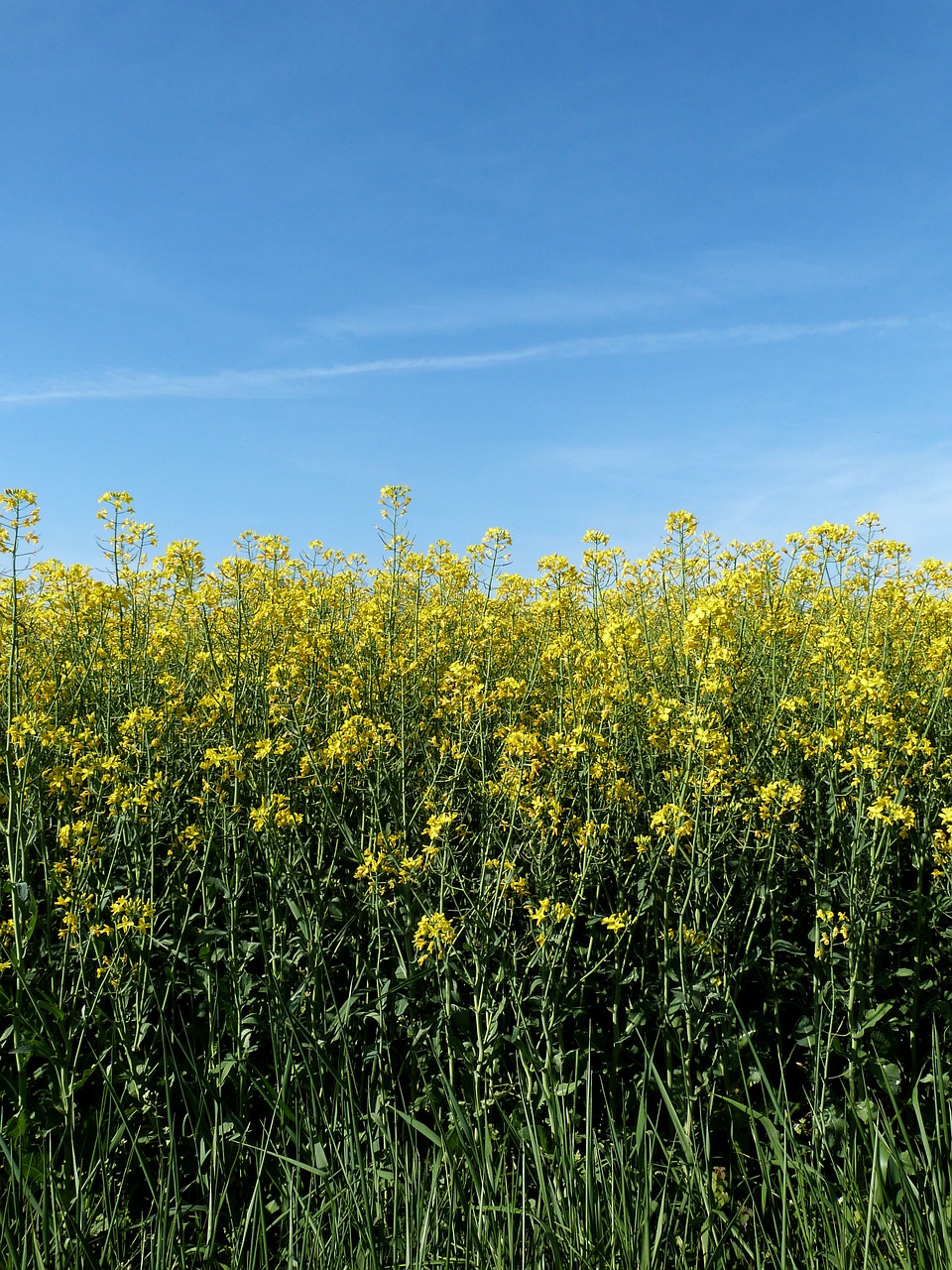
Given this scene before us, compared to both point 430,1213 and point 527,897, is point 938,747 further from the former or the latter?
A: point 430,1213

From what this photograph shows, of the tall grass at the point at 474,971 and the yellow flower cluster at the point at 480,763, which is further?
the yellow flower cluster at the point at 480,763

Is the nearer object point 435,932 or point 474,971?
point 435,932

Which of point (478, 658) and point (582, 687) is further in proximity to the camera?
point (478, 658)

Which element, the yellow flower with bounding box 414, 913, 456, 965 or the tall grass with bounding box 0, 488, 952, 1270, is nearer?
the tall grass with bounding box 0, 488, 952, 1270

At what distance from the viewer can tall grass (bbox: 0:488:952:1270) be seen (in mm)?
2502

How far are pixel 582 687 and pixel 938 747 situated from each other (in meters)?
1.74

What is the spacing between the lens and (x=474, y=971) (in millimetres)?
3305

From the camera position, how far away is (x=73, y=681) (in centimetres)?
458

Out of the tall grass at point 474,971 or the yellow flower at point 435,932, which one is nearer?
the tall grass at point 474,971

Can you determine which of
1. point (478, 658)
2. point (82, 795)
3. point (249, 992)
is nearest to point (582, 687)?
point (478, 658)

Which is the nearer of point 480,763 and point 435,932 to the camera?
point 435,932

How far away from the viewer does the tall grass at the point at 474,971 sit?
8.21 ft

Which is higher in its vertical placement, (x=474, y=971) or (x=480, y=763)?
(x=480, y=763)

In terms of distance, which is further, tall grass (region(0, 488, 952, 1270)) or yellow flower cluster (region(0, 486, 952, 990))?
yellow flower cluster (region(0, 486, 952, 990))
